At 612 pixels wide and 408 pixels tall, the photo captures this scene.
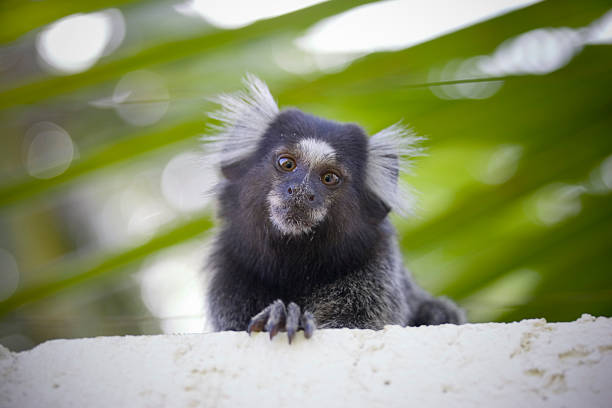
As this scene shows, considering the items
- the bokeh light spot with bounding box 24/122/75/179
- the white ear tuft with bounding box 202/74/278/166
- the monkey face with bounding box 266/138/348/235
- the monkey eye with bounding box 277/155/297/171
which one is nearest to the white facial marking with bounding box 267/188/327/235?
the monkey face with bounding box 266/138/348/235

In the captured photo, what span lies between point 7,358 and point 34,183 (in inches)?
24.5

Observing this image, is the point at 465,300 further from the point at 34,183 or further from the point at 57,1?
the point at 57,1

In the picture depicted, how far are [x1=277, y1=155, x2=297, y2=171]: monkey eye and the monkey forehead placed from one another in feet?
0.16

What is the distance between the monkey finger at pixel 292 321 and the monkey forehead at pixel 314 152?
39.5 inches

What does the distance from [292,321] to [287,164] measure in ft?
3.75

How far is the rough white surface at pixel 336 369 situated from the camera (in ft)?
5.76

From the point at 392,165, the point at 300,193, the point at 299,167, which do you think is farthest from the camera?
the point at 392,165

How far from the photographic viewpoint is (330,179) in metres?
3.08

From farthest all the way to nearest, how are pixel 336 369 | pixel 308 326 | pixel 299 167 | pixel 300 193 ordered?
pixel 299 167, pixel 300 193, pixel 308 326, pixel 336 369

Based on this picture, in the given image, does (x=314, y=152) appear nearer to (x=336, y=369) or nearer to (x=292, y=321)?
(x=292, y=321)

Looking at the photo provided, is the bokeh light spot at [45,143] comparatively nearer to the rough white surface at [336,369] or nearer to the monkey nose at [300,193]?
the monkey nose at [300,193]

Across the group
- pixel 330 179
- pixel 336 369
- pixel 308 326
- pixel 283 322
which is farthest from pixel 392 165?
pixel 336 369

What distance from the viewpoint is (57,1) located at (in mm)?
2189

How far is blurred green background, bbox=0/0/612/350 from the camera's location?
234cm
